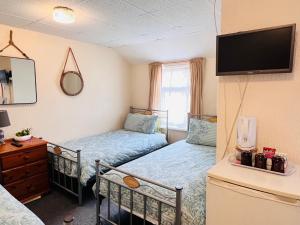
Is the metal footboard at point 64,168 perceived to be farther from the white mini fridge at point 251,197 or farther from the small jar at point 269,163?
the small jar at point 269,163

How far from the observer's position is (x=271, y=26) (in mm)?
1344

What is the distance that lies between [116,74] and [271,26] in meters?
3.19

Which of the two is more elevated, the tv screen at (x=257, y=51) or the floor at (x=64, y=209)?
the tv screen at (x=257, y=51)

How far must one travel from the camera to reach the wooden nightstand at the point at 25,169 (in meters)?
2.29

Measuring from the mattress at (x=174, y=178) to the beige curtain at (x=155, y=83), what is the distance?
1.38 metres

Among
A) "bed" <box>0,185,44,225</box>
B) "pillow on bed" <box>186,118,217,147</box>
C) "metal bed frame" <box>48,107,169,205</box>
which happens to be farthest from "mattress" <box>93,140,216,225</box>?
"bed" <box>0,185,44,225</box>

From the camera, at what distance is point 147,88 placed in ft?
14.2

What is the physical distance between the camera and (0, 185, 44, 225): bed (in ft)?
3.85

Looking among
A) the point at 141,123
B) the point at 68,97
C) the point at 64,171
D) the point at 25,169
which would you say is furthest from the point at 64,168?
the point at 141,123

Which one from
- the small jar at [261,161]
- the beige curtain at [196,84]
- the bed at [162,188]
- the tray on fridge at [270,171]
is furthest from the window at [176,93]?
the small jar at [261,161]

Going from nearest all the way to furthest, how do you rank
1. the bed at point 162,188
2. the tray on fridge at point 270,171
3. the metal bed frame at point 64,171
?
the tray on fridge at point 270,171, the bed at point 162,188, the metal bed frame at point 64,171

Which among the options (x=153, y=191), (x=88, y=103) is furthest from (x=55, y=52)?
(x=153, y=191)

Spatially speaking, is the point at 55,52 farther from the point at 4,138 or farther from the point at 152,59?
the point at 152,59

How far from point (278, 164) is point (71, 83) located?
10.0 feet
